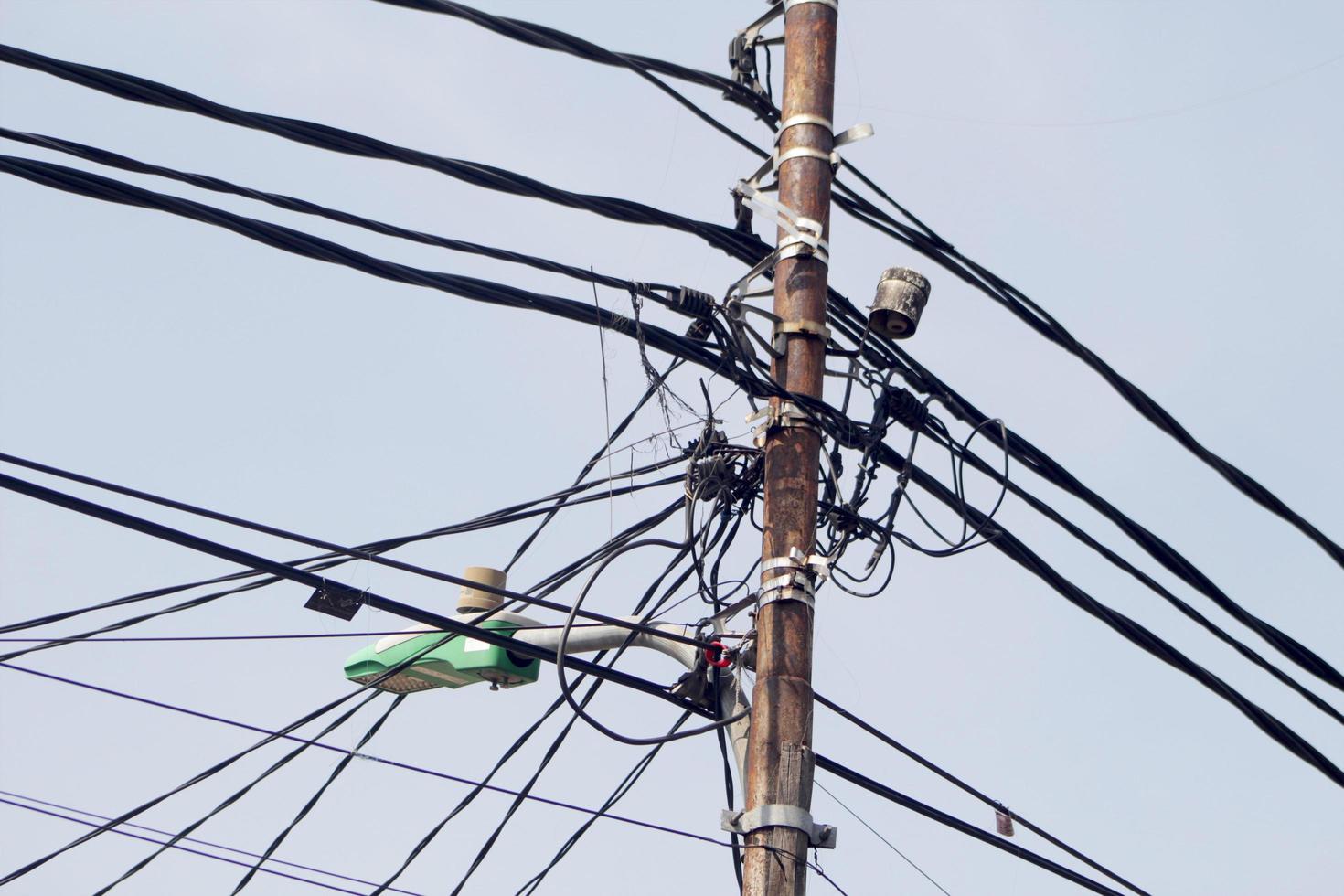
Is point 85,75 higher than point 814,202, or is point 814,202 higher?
point 814,202

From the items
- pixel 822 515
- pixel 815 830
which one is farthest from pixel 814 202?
pixel 815 830

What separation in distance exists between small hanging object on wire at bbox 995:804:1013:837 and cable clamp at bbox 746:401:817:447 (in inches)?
92.9

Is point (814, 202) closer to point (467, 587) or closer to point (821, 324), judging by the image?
point (821, 324)

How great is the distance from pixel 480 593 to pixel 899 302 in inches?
94.8

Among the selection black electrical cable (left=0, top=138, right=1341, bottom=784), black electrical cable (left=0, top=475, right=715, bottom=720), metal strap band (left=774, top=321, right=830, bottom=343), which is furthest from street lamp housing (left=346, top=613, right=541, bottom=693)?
metal strap band (left=774, top=321, right=830, bottom=343)

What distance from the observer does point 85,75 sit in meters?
6.76

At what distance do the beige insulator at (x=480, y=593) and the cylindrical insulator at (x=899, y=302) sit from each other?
2207mm

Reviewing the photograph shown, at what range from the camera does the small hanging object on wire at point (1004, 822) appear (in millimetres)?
8541

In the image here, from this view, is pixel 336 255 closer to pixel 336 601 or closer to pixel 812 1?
pixel 336 601

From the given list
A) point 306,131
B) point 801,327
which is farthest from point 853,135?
point 306,131

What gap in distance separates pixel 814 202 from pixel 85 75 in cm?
326

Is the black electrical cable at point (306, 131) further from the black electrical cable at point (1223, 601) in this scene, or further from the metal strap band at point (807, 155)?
the black electrical cable at point (1223, 601)

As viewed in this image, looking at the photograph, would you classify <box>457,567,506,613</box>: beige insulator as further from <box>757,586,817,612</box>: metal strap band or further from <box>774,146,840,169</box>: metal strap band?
<box>774,146,840,169</box>: metal strap band

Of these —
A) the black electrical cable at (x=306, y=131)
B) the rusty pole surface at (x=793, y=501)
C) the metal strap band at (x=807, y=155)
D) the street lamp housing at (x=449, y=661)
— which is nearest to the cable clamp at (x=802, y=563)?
the rusty pole surface at (x=793, y=501)
